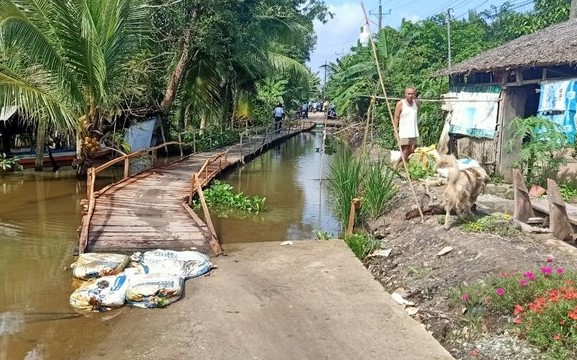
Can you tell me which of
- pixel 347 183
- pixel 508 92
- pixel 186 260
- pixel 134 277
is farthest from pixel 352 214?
pixel 508 92

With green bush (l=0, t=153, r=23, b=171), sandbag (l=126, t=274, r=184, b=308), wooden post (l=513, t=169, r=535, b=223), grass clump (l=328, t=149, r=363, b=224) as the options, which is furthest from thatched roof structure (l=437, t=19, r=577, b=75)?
green bush (l=0, t=153, r=23, b=171)

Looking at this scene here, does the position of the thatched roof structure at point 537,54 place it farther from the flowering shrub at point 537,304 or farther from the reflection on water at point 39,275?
the reflection on water at point 39,275

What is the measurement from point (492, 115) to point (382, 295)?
7.30 meters

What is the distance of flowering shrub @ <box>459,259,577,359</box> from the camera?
3836 millimetres

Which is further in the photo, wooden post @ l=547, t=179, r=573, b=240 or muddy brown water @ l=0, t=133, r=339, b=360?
wooden post @ l=547, t=179, r=573, b=240

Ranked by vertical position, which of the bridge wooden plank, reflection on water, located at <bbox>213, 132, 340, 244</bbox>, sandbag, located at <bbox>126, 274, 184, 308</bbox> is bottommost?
reflection on water, located at <bbox>213, 132, 340, 244</bbox>

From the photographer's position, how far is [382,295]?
5.42 m

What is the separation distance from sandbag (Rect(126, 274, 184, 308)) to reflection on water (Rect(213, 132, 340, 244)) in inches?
135

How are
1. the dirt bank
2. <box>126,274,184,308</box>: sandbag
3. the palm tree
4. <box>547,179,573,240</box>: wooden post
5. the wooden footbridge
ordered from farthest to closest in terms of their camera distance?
the palm tree, the wooden footbridge, <box>547,179,573,240</box>: wooden post, <box>126,274,184,308</box>: sandbag, the dirt bank

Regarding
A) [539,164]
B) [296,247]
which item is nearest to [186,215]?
[296,247]

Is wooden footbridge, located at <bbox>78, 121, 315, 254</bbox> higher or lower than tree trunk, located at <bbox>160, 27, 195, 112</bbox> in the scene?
lower

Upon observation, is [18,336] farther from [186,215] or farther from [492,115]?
[492,115]

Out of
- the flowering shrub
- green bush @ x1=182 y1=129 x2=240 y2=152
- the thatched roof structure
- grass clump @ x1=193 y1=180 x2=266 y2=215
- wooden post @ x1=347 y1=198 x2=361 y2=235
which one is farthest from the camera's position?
green bush @ x1=182 y1=129 x2=240 y2=152

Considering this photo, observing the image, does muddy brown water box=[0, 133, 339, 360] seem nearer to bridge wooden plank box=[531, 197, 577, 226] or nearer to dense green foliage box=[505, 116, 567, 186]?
bridge wooden plank box=[531, 197, 577, 226]
